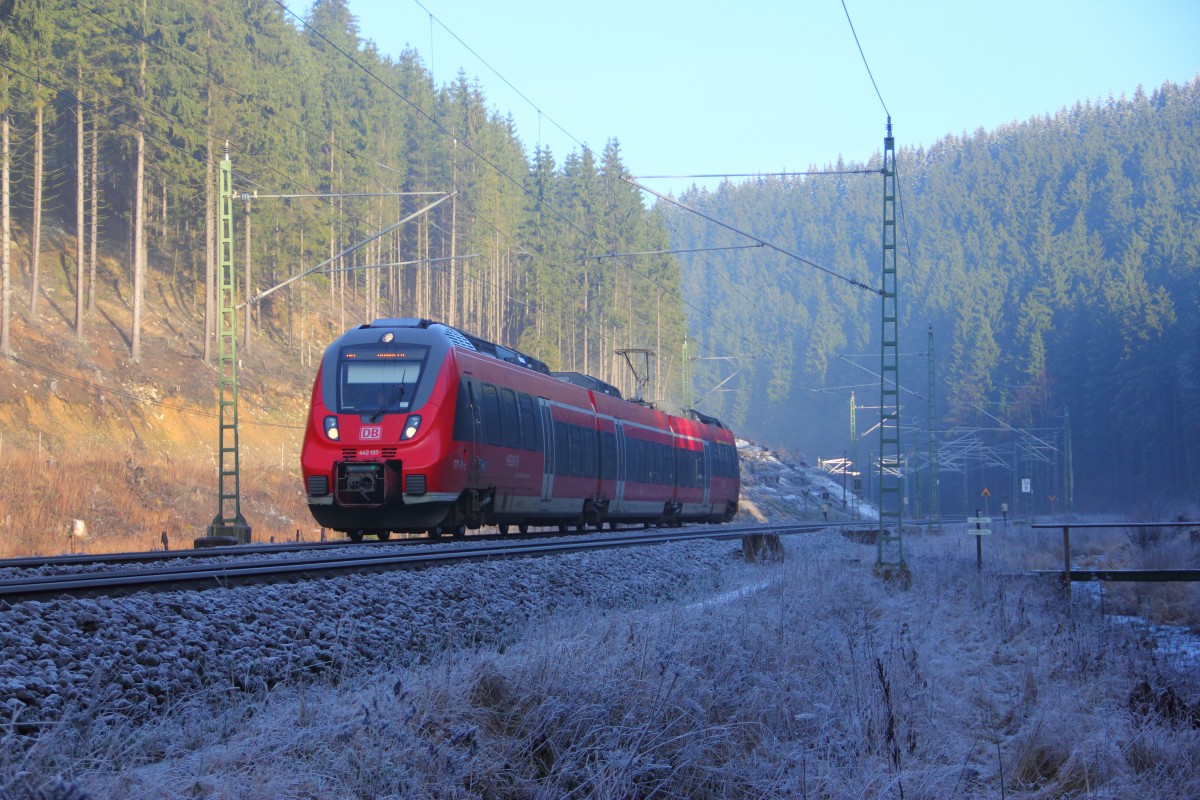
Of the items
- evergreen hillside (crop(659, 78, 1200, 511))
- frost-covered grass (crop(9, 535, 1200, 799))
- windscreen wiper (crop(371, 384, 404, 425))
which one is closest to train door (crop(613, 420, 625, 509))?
windscreen wiper (crop(371, 384, 404, 425))

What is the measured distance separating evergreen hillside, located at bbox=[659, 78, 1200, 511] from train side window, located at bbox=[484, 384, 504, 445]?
82.4 metres

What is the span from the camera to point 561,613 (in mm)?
10703

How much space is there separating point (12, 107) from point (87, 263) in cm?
1111

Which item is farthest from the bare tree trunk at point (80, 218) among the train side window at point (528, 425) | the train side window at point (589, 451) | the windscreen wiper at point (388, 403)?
the windscreen wiper at point (388, 403)

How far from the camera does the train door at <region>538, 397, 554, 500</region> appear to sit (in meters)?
22.1

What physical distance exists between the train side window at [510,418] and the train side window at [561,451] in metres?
2.25

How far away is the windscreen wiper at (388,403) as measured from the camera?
17297 mm

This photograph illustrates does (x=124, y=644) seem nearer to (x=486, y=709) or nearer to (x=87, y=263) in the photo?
(x=486, y=709)

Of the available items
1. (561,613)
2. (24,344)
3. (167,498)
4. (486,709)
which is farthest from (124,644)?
(24,344)

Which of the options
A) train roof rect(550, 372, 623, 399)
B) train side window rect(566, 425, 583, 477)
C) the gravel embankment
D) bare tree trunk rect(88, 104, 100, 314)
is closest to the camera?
the gravel embankment

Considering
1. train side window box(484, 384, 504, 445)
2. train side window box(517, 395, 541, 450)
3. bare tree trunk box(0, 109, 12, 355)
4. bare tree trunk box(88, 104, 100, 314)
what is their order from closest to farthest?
train side window box(484, 384, 504, 445), train side window box(517, 395, 541, 450), bare tree trunk box(0, 109, 12, 355), bare tree trunk box(88, 104, 100, 314)

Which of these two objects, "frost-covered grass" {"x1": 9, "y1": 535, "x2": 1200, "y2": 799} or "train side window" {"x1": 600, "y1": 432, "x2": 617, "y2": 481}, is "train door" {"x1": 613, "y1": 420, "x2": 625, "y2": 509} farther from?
"frost-covered grass" {"x1": 9, "y1": 535, "x2": 1200, "y2": 799}

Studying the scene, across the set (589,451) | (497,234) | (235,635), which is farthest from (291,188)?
(235,635)

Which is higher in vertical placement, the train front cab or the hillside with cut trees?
the hillside with cut trees
